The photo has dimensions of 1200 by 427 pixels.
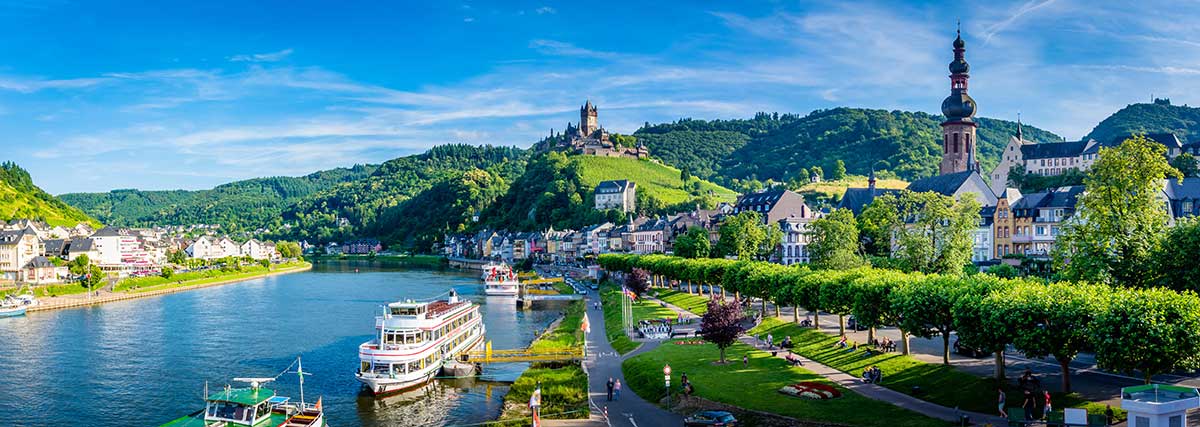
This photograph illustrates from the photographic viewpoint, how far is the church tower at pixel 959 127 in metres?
135

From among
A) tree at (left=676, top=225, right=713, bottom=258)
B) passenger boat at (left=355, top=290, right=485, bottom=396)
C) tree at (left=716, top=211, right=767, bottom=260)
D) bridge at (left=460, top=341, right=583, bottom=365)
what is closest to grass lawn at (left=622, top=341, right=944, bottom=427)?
bridge at (left=460, top=341, right=583, bottom=365)

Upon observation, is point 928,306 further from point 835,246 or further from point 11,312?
point 11,312

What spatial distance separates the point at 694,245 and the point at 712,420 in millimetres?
77302

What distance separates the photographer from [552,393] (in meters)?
43.8

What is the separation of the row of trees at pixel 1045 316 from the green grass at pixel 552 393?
15.8 meters

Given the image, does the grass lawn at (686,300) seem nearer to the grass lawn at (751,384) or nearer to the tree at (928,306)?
the grass lawn at (751,384)

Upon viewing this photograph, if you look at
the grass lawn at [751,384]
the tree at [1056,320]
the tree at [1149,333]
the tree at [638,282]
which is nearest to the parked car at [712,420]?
the grass lawn at [751,384]

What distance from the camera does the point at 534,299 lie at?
10831 cm

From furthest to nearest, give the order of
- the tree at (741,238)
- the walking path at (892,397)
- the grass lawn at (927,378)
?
the tree at (741,238) < the grass lawn at (927,378) < the walking path at (892,397)

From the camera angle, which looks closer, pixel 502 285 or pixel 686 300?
pixel 686 300

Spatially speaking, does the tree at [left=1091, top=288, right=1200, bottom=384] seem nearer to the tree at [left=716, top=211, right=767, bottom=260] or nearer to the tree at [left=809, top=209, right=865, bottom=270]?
the tree at [left=809, top=209, right=865, bottom=270]

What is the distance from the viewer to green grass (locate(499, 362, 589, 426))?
4047cm

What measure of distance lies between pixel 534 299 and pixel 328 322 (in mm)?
30495

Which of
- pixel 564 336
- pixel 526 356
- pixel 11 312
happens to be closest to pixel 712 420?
pixel 526 356
